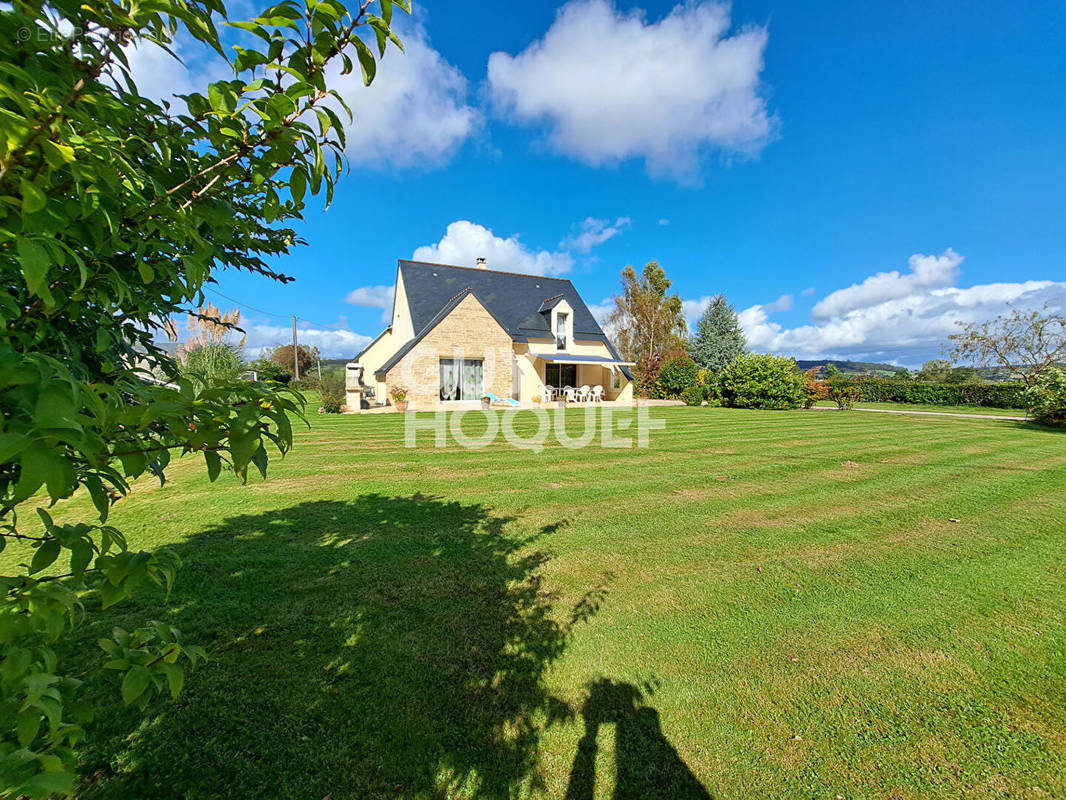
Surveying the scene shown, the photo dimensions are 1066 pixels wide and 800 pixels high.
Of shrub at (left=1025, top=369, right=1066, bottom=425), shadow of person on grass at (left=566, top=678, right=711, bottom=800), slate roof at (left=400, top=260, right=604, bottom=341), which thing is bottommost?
shadow of person on grass at (left=566, top=678, right=711, bottom=800)

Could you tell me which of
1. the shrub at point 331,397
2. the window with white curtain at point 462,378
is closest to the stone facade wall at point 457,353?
the window with white curtain at point 462,378

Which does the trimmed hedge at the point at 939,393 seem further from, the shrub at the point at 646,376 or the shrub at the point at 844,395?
the shrub at the point at 646,376

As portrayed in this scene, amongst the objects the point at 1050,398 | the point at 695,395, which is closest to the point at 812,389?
the point at 695,395

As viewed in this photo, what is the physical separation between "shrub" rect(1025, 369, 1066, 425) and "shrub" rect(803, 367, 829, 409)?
33.9ft

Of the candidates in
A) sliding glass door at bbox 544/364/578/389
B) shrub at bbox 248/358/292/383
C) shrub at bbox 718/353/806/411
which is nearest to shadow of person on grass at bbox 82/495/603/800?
shrub at bbox 248/358/292/383

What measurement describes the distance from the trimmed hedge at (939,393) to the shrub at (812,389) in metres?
4.20

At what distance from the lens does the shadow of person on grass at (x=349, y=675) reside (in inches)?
100

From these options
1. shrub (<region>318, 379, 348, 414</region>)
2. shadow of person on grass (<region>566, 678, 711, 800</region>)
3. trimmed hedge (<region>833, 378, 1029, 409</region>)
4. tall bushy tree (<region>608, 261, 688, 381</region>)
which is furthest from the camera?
tall bushy tree (<region>608, 261, 688, 381</region>)

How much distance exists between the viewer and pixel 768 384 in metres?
28.3

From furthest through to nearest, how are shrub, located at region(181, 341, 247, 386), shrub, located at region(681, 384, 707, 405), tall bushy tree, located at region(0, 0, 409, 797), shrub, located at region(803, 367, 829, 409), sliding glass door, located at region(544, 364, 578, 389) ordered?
shrub, located at region(681, 384, 707, 405) < sliding glass door, located at region(544, 364, 578, 389) < shrub, located at region(803, 367, 829, 409) < shrub, located at region(181, 341, 247, 386) < tall bushy tree, located at region(0, 0, 409, 797)

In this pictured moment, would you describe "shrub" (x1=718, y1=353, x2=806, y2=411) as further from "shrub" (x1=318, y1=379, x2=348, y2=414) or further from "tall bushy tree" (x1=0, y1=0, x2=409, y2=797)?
"tall bushy tree" (x1=0, y1=0, x2=409, y2=797)

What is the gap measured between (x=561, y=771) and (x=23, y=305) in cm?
329

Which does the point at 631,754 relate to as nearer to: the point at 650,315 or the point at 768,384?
the point at 768,384

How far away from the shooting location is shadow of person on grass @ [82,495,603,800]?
254cm
